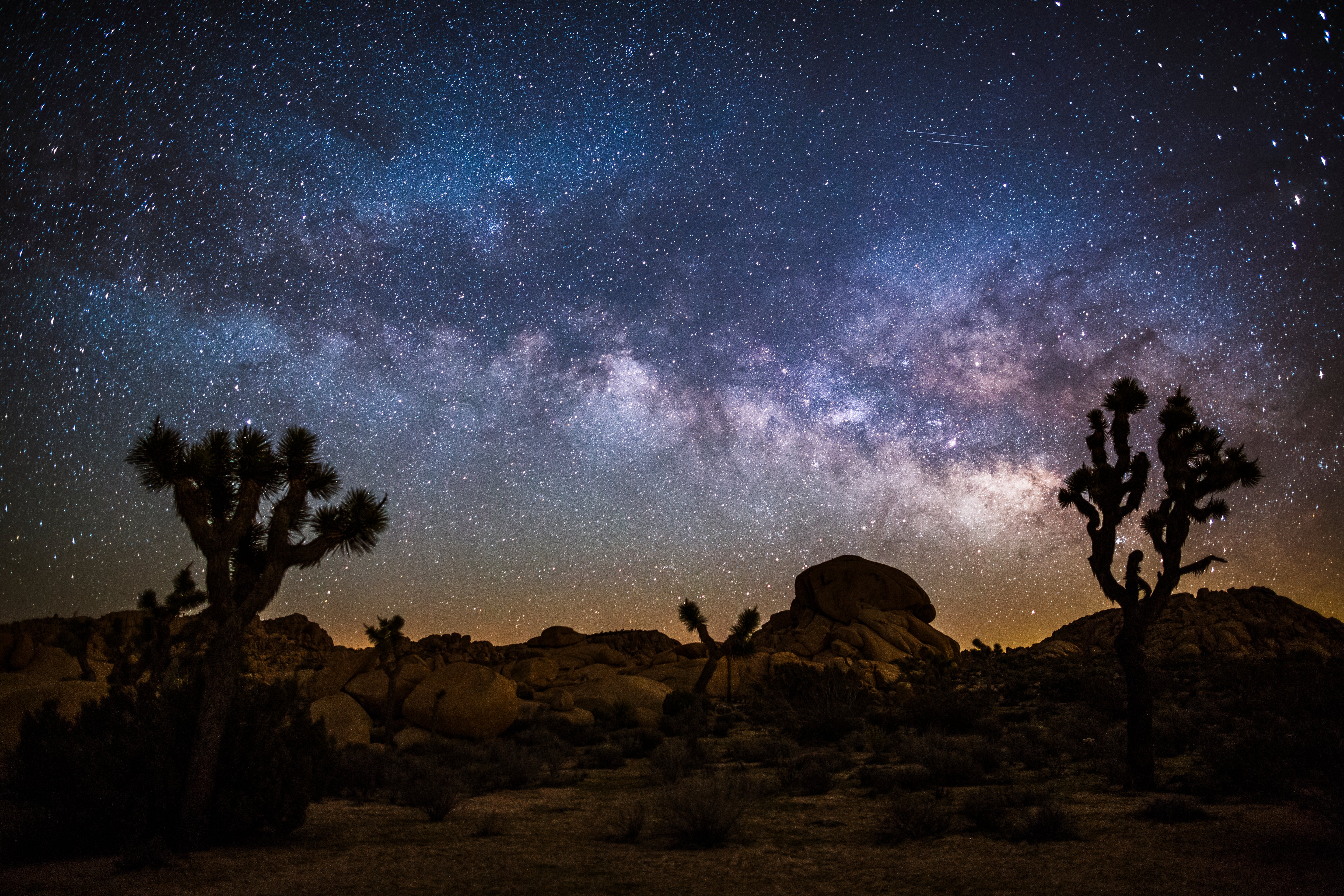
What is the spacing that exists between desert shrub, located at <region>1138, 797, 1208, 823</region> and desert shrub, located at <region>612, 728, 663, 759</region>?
12745 millimetres

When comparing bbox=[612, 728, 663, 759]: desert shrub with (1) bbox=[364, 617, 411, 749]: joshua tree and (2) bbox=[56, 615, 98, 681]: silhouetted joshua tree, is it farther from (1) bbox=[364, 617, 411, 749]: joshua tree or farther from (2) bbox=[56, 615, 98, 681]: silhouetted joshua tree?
(2) bbox=[56, 615, 98, 681]: silhouetted joshua tree

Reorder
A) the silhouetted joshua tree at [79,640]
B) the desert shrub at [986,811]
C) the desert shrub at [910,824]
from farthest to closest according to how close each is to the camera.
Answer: the silhouetted joshua tree at [79,640]
the desert shrub at [986,811]
the desert shrub at [910,824]

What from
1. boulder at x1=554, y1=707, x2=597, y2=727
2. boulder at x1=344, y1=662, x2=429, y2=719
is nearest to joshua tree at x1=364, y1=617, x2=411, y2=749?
boulder at x1=344, y1=662, x2=429, y2=719

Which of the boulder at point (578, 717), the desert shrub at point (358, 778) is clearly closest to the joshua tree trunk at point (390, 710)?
the boulder at point (578, 717)

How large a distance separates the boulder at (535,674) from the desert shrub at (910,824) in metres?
→ 31.6

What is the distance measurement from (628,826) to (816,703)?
14.6 metres

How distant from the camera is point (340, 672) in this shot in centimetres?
3147

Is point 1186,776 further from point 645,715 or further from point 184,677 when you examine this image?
point 645,715

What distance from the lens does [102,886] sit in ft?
24.1

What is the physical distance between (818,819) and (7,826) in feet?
34.7

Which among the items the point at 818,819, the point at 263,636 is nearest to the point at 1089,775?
the point at 818,819

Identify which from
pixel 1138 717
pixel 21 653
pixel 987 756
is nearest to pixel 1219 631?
pixel 987 756

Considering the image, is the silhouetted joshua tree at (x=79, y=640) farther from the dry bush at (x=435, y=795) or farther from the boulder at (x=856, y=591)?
the boulder at (x=856, y=591)

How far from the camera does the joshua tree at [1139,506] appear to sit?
39.3ft
